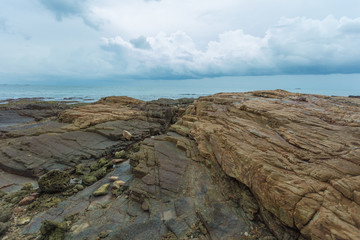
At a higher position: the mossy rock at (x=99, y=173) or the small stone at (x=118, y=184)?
the small stone at (x=118, y=184)

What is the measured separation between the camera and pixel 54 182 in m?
12.2

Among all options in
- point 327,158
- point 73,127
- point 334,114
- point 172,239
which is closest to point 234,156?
point 327,158

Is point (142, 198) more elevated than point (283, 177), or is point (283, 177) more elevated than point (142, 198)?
point (283, 177)

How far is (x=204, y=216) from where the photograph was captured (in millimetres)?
8766

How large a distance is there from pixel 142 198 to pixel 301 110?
12.0m

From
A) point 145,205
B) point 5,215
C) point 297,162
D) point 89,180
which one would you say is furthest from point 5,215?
point 297,162

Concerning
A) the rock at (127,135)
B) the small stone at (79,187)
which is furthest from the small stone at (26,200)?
the rock at (127,135)

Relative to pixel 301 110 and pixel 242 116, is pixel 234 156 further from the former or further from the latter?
pixel 301 110

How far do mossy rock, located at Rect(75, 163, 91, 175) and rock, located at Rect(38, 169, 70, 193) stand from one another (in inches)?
79.6

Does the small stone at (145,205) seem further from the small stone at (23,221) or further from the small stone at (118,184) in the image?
the small stone at (23,221)

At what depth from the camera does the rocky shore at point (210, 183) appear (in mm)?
7078

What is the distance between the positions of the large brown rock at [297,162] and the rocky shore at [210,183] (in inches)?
1.4

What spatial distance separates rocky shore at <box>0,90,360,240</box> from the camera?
7.08 meters

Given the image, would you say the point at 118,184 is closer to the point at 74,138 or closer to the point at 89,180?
the point at 89,180
